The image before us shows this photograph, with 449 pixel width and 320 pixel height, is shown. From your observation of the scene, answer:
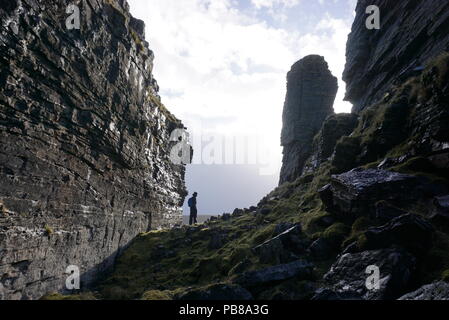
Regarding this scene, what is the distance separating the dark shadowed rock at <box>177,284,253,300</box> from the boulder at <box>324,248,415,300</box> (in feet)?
10.4

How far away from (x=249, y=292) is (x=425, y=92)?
1504 cm

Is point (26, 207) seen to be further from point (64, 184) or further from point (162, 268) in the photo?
point (162, 268)

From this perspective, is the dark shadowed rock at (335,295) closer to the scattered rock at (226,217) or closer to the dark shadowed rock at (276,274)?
the dark shadowed rock at (276,274)

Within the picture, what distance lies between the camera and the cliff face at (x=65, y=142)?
488 inches

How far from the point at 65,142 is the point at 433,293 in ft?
56.4

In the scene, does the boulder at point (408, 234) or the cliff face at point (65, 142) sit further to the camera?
the cliff face at point (65, 142)

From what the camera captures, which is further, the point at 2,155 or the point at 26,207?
the point at 26,207

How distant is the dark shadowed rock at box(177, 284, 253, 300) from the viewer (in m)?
10.8

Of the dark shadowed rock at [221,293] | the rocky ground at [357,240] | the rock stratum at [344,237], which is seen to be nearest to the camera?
the rocky ground at [357,240]

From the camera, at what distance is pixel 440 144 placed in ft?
46.6

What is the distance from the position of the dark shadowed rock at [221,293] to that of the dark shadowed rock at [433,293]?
5.32 metres

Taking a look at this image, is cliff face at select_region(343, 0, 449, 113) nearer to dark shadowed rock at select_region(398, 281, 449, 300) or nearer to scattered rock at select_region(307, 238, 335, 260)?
scattered rock at select_region(307, 238, 335, 260)

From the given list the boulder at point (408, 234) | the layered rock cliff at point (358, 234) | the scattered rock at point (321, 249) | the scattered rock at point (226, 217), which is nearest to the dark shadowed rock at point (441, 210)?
the layered rock cliff at point (358, 234)
